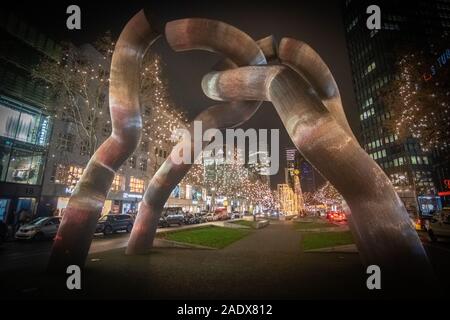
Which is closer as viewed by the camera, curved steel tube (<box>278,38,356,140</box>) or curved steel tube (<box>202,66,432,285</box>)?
curved steel tube (<box>202,66,432,285</box>)

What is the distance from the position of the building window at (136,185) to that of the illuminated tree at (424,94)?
3698 centimetres

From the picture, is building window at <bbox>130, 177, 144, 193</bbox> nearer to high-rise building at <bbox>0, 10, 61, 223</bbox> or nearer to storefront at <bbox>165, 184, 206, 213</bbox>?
storefront at <bbox>165, 184, 206, 213</bbox>

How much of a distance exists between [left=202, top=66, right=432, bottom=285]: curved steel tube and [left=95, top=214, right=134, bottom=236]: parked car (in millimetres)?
20885

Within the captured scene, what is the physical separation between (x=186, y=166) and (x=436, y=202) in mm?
67396

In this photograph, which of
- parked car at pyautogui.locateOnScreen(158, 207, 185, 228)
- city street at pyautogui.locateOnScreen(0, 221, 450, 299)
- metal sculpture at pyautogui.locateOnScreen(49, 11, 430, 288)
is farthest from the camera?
parked car at pyautogui.locateOnScreen(158, 207, 185, 228)

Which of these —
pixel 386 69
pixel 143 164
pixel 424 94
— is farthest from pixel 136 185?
pixel 386 69

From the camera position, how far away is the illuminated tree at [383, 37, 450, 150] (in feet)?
47.3

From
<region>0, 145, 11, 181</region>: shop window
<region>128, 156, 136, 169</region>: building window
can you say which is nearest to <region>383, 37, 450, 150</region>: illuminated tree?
<region>0, 145, 11, 181</region>: shop window

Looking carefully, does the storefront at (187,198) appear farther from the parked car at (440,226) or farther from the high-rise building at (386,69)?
the high-rise building at (386,69)

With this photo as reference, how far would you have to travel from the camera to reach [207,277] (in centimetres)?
739

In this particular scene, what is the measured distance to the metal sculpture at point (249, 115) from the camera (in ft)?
18.5

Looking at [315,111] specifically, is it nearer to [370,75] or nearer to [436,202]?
[436,202]

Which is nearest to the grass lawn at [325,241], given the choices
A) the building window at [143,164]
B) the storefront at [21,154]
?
the storefront at [21,154]
